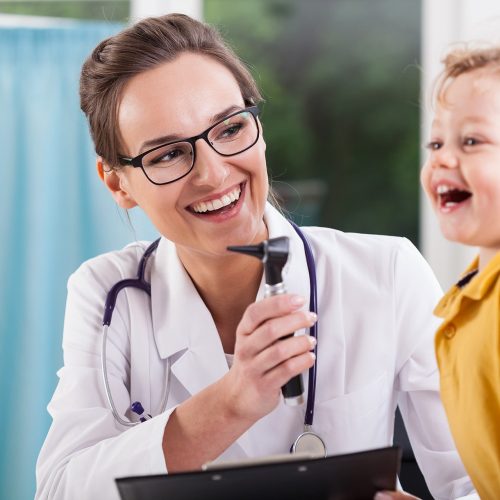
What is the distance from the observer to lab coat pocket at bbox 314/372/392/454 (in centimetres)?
140

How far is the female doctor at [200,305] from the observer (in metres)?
1.32

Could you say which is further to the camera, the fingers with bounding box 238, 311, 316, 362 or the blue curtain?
the blue curtain

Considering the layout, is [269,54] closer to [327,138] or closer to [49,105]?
[327,138]

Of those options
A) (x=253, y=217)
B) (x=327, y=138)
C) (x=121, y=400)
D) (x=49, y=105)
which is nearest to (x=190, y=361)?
(x=121, y=400)

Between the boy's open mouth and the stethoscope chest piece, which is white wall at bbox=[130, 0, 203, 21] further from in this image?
the boy's open mouth

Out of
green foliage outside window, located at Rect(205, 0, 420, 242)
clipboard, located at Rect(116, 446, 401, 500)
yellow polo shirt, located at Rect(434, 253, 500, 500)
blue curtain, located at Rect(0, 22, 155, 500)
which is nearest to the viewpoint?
clipboard, located at Rect(116, 446, 401, 500)

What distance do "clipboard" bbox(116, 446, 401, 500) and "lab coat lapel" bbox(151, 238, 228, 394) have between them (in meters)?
0.54

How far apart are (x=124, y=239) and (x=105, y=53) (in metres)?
1.48

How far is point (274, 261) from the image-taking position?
39.8 inches

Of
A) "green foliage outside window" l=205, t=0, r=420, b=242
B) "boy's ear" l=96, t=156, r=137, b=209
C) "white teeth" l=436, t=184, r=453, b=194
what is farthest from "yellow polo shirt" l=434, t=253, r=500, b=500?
"green foliage outside window" l=205, t=0, r=420, b=242

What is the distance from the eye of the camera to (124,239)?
9.48 feet

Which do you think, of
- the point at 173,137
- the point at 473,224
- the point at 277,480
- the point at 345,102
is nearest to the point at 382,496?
the point at 277,480

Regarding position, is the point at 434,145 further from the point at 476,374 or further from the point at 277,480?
the point at 277,480

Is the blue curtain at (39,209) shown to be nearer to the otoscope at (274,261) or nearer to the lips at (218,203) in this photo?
the lips at (218,203)
